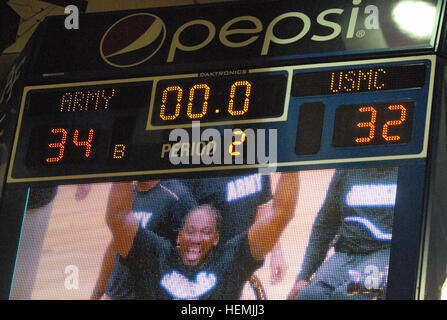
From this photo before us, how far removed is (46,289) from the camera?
17.1ft

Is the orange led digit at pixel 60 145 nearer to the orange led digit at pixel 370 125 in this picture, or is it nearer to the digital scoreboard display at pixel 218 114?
the digital scoreboard display at pixel 218 114

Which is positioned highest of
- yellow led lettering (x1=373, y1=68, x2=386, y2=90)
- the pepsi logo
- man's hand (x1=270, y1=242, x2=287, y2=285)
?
the pepsi logo

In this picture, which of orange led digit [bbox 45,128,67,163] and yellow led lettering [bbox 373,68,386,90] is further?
orange led digit [bbox 45,128,67,163]

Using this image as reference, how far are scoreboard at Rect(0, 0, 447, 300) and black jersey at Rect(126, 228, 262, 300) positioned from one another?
0.02 m

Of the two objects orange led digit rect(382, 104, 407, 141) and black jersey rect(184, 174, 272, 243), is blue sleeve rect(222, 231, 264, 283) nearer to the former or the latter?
black jersey rect(184, 174, 272, 243)

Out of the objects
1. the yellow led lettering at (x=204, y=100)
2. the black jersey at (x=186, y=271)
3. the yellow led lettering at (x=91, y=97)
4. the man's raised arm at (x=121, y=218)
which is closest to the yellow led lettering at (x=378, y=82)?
the yellow led lettering at (x=204, y=100)

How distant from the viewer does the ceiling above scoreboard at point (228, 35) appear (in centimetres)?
521

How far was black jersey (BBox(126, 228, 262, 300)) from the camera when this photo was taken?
4.89 metres

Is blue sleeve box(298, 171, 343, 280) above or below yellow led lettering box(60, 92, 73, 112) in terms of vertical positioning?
below

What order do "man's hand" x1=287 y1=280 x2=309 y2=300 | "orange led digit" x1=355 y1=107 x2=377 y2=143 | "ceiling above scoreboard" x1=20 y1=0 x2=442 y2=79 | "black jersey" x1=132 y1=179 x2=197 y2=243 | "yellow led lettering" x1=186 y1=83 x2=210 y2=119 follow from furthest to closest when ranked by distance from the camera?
"yellow led lettering" x1=186 y1=83 x2=210 y2=119 → "ceiling above scoreboard" x1=20 y1=0 x2=442 y2=79 → "black jersey" x1=132 y1=179 x2=197 y2=243 → "orange led digit" x1=355 y1=107 x2=377 y2=143 → "man's hand" x1=287 y1=280 x2=309 y2=300

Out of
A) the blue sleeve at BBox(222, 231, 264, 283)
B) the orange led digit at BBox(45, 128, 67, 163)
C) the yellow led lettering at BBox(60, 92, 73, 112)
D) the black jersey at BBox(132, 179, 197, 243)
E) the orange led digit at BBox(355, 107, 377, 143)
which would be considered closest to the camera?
the blue sleeve at BBox(222, 231, 264, 283)

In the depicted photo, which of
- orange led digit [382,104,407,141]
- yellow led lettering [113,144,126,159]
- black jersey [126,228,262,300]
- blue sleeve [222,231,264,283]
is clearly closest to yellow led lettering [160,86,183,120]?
yellow led lettering [113,144,126,159]
